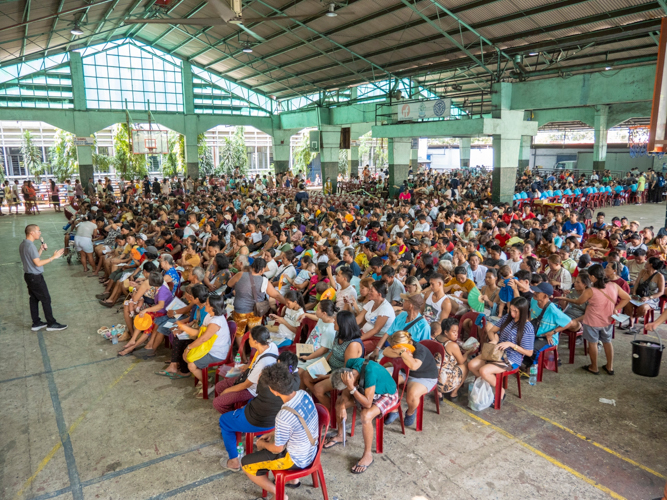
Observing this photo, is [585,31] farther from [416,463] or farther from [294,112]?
[294,112]

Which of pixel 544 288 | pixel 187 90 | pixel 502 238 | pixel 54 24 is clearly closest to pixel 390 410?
pixel 544 288

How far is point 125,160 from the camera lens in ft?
79.9

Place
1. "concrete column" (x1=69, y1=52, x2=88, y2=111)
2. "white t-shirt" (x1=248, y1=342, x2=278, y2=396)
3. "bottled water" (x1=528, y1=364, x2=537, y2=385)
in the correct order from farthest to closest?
1. "concrete column" (x1=69, y1=52, x2=88, y2=111)
2. "bottled water" (x1=528, y1=364, x2=537, y2=385)
3. "white t-shirt" (x1=248, y1=342, x2=278, y2=396)

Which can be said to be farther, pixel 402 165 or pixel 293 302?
pixel 402 165

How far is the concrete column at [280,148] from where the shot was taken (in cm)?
2658

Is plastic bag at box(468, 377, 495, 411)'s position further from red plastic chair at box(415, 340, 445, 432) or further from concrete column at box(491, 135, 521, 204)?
concrete column at box(491, 135, 521, 204)

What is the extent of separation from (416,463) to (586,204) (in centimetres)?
1672

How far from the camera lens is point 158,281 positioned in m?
5.42

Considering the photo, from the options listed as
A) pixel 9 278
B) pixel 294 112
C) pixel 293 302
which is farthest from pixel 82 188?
pixel 293 302

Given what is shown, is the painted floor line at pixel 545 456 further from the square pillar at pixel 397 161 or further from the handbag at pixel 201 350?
the square pillar at pixel 397 161

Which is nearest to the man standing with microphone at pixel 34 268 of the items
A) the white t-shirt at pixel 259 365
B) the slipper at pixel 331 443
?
the white t-shirt at pixel 259 365

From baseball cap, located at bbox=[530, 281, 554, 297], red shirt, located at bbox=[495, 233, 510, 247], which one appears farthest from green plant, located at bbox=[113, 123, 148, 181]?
baseball cap, located at bbox=[530, 281, 554, 297]

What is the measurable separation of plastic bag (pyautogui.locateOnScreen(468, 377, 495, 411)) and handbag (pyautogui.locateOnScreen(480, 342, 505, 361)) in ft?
0.69

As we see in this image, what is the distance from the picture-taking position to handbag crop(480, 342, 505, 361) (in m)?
4.18
